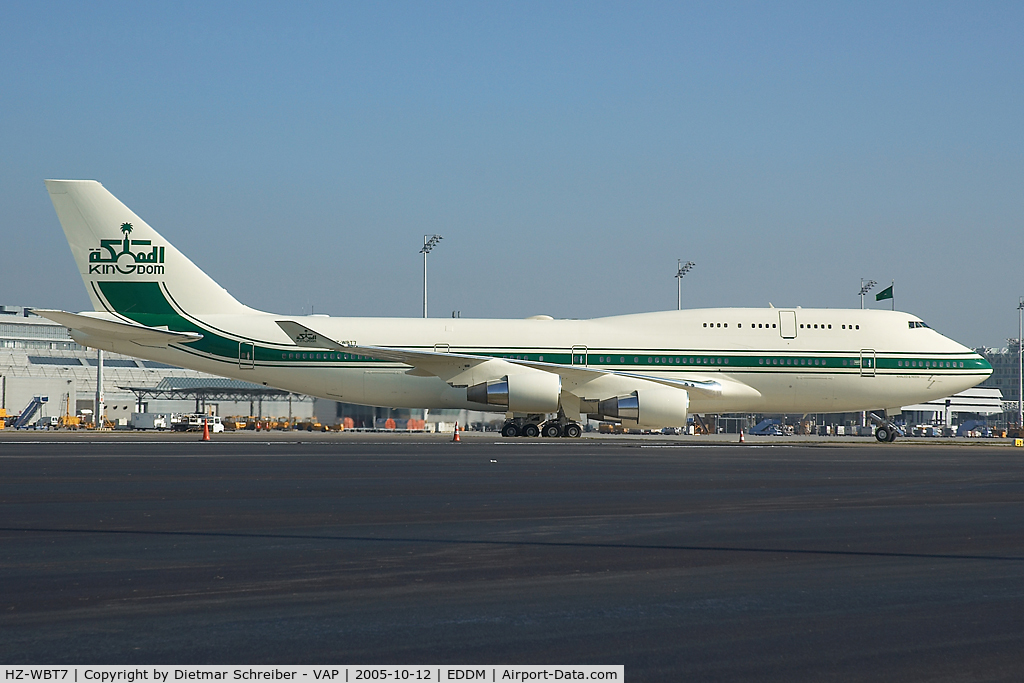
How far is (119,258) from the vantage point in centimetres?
3381

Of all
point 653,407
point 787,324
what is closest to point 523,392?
point 653,407

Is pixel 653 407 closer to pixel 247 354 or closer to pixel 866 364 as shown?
pixel 866 364

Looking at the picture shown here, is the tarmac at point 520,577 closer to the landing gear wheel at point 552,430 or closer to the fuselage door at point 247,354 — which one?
the fuselage door at point 247,354

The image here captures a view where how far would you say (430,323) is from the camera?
34.9 m

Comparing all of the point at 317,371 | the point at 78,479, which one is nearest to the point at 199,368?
the point at 317,371

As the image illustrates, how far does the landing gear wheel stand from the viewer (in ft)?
114

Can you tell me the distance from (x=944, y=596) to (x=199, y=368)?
3122cm

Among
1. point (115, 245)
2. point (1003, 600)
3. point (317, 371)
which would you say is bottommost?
point (1003, 600)

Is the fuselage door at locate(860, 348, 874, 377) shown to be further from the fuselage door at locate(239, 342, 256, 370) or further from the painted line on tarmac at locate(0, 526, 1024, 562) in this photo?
the painted line on tarmac at locate(0, 526, 1024, 562)

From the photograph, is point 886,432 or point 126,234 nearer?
point 126,234

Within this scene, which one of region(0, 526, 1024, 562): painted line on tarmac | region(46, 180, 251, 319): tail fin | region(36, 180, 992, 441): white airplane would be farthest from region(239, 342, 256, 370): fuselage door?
region(0, 526, 1024, 562): painted line on tarmac

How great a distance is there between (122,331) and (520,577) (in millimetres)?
29641

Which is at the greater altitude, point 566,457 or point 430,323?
point 430,323

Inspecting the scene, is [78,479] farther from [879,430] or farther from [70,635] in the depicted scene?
[879,430]
